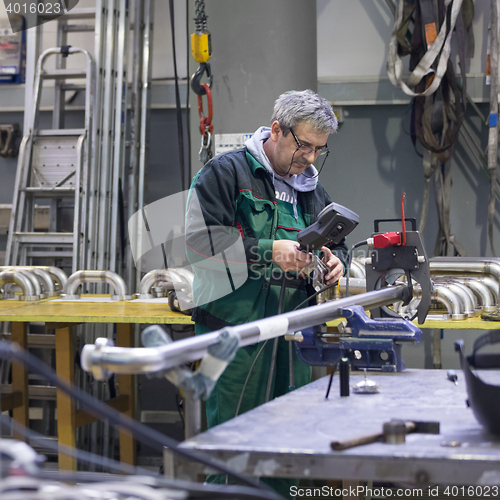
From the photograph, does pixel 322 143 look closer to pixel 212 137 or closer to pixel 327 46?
pixel 212 137

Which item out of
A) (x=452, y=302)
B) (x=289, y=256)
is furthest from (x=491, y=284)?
(x=289, y=256)

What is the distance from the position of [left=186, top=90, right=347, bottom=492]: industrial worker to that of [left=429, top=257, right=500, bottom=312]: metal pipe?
1.04 meters

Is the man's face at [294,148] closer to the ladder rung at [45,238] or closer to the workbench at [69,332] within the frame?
the workbench at [69,332]

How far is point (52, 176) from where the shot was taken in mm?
3559

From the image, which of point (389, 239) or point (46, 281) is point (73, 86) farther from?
point (389, 239)

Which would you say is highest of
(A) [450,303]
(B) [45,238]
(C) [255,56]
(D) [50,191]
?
(C) [255,56]

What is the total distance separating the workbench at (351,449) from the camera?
0.77 meters

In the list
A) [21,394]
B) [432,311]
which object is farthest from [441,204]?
[21,394]

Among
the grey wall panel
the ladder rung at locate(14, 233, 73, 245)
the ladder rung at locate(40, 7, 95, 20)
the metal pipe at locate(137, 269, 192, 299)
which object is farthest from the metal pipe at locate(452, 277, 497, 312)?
the ladder rung at locate(40, 7, 95, 20)

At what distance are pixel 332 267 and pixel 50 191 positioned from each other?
7.23 feet

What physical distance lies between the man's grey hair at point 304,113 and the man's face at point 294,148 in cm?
2

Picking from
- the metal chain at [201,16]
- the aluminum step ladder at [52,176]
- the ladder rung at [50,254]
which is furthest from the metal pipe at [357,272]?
the ladder rung at [50,254]

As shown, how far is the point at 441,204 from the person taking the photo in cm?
352

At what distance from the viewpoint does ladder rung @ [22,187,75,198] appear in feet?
11.2
